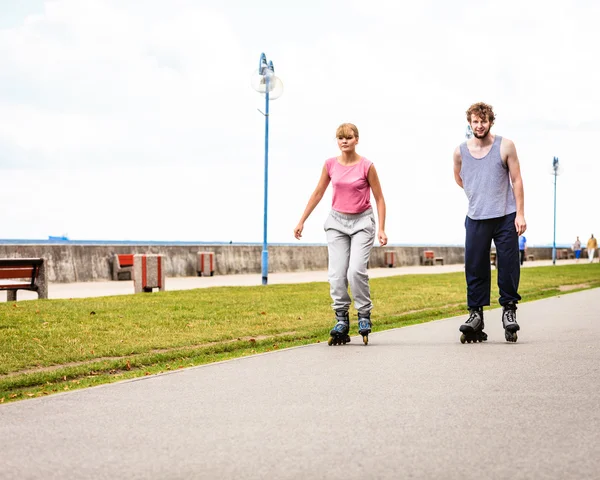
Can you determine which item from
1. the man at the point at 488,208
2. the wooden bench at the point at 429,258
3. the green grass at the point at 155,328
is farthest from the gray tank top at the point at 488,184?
the wooden bench at the point at 429,258

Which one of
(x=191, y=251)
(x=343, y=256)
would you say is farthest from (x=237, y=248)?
(x=343, y=256)

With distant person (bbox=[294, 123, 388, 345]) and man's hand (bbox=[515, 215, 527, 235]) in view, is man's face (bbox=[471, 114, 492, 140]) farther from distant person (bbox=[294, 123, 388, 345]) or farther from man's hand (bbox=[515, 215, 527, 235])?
distant person (bbox=[294, 123, 388, 345])

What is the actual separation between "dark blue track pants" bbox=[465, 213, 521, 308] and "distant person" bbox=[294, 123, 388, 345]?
0.89 meters

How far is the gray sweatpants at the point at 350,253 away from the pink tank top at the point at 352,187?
0.09m

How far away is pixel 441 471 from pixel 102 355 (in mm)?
4903

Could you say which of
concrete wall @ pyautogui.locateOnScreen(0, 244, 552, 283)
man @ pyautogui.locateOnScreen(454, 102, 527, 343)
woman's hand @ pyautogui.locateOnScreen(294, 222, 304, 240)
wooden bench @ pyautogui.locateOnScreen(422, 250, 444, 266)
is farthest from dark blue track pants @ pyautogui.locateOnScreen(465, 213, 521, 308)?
wooden bench @ pyautogui.locateOnScreen(422, 250, 444, 266)

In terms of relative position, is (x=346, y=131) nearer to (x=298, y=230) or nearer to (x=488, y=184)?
(x=298, y=230)

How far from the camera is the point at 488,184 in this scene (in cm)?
808

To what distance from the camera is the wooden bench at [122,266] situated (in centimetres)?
2355

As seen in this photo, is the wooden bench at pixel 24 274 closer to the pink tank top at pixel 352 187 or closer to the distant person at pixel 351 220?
the distant person at pixel 351 220

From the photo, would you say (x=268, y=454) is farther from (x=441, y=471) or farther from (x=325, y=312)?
(x=325, y=312)

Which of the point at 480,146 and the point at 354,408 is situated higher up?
the point at 480,146

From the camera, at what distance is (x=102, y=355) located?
317 inches

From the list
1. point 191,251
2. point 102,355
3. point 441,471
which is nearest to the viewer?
point 441,471
